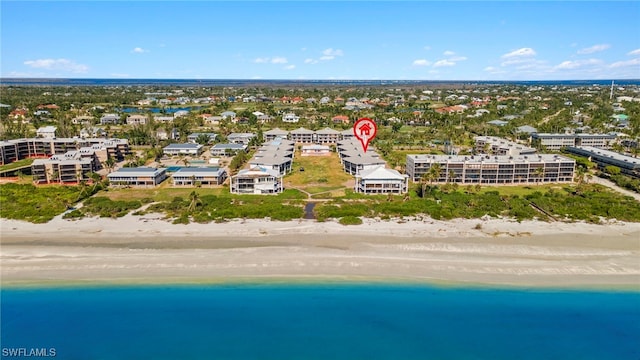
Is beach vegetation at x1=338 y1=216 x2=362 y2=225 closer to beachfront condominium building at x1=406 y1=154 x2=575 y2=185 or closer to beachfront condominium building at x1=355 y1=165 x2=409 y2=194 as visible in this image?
beachfront condominium building at x1=355 y1=165 x2=409 y2=194

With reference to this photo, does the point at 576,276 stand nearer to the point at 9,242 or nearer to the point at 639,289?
the point at 639,289

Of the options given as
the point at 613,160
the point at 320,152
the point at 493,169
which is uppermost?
the point at 613,160

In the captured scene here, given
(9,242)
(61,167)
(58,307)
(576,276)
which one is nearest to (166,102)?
(61,167)

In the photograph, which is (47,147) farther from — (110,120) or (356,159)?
(356,159)

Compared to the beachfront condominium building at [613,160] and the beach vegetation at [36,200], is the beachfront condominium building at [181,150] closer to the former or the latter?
the beach vegetation at [36,200]

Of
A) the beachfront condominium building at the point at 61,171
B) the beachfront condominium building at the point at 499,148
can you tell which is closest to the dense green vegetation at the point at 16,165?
the beachfront condominium building at the point at 61,171

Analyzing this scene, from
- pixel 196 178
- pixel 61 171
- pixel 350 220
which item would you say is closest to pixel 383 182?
pixel 350 220
